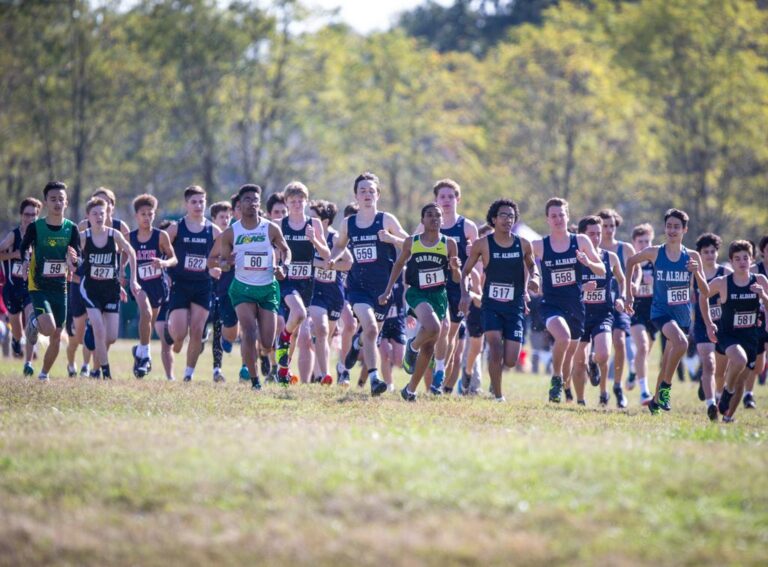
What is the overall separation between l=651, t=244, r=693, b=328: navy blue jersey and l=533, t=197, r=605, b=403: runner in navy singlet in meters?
0.89

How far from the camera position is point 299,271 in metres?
17.9

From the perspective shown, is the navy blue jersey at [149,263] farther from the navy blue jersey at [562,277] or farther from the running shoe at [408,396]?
the navy blue jersey at [562,277]

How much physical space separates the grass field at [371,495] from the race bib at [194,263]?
5943 mm

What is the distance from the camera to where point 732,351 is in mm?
15758

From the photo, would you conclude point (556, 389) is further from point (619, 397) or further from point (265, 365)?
point (265, 365)

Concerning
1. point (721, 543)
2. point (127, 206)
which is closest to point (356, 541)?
point (721, 543)

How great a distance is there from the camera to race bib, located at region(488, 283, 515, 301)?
1605cm

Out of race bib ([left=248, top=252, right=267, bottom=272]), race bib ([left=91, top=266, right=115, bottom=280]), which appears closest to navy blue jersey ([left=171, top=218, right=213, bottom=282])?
race bib ([left=91, top=266, right=115, bottom=280])

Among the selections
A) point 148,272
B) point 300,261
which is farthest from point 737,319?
A: point 148,272

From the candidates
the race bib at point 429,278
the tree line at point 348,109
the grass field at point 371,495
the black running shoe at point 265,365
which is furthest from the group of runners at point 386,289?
the tree line at point 348,109

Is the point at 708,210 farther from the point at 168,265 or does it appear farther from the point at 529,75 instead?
the point at 168,265

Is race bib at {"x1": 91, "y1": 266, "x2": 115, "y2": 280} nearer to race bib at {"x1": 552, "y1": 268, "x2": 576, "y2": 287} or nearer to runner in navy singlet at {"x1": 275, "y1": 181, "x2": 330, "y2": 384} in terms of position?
runner in navy singlet at {"x1": 275, "y1": 181, "x2": 330, "y2": 384}

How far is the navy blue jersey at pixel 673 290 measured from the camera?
53.9 feet

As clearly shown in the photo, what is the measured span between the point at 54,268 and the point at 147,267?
214cm
